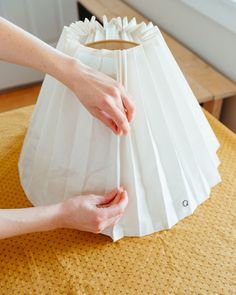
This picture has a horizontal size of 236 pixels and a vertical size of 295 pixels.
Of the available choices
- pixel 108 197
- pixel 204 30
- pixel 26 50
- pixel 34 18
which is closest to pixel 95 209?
pixel 108 197

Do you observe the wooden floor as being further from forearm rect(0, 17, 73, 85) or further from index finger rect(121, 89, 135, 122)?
index finger rect(121, 89, 135, 122)

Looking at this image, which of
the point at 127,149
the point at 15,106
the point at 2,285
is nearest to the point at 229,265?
the point at 127,149

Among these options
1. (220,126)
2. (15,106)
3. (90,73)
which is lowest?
(15,106)

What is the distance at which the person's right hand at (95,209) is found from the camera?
1.63 feet

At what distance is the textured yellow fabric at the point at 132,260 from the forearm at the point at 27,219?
0.07m

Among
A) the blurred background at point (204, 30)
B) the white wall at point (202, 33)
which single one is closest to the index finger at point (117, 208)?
the blurred background at point (204, 30)

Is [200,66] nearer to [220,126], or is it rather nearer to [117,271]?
[220,126]

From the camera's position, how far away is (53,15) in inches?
74.0

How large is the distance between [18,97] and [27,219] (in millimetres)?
1644

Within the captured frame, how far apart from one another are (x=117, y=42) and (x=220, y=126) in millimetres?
367

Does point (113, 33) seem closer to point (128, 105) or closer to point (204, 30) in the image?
point (128, 105)

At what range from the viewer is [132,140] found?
49 cm

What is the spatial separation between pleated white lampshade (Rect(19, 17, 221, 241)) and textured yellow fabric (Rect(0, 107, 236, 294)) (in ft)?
0.09

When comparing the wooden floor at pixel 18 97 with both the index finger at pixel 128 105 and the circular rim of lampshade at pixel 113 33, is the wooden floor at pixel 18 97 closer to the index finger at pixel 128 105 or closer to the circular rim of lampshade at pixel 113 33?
the circular rim of lampshade at pixel 113 33
